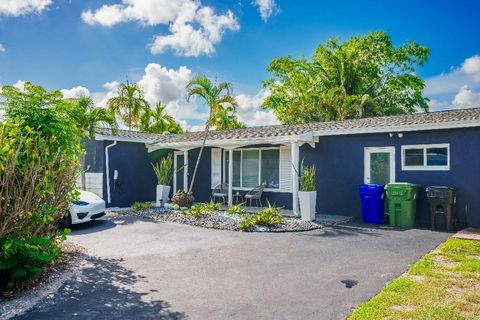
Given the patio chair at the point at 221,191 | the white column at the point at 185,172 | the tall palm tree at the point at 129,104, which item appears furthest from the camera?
the tall palm tree at the point at 129,104

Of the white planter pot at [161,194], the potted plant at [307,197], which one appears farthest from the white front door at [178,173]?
the potted plant at [307,197]

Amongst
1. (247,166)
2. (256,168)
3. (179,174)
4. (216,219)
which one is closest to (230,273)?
(216,219)

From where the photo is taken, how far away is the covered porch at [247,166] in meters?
12.9

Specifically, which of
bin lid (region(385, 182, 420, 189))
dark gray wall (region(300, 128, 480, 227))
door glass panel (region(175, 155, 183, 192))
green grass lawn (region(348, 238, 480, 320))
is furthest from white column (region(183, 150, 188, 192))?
green grass lawn (region(348, 238, 480, 320))

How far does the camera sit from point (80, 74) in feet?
46.5

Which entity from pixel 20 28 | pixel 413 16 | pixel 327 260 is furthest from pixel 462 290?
pixel 413 16

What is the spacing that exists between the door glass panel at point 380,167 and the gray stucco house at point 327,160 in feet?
0.10

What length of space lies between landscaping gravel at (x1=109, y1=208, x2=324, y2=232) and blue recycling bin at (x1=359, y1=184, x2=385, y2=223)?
5.49 ft

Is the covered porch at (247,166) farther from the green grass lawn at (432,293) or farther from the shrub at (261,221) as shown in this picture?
the green grass lawn at (432,293)

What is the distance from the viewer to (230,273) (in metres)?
5.68

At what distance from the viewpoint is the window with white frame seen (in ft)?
45.4

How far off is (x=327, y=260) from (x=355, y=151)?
6049 mm

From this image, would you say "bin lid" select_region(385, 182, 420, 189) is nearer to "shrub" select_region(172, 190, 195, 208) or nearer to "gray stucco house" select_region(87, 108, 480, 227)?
"gray stucco house" select_region(87, 108, 480, 227)

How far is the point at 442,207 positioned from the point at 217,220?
20.1ft
